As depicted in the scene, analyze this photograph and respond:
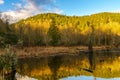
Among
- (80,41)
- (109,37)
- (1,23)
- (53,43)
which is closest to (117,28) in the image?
(109,37)

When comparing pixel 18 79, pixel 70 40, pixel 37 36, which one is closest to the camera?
pixel 18 79

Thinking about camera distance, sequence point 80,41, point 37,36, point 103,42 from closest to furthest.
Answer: point 37,36
point 80,41
point 103,42

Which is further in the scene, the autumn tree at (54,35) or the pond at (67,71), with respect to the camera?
the autumn tree at (54,35)

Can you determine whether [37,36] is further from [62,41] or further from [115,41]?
[115,41]

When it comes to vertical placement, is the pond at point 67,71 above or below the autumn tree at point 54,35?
below

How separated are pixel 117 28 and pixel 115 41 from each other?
42.8 metres

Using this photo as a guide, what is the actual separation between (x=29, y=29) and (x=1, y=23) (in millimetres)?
35626

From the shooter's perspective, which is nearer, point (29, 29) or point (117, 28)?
point (29, 29)

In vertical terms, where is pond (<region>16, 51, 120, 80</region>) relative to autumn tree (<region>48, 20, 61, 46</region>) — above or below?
below

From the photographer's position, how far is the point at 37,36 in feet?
359

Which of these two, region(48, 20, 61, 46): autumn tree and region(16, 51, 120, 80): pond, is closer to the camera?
region(16, 51, 120, 80): pond

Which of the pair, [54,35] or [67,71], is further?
[54,35]

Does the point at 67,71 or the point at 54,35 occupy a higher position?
the point at 54,35

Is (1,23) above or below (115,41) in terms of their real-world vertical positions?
above
